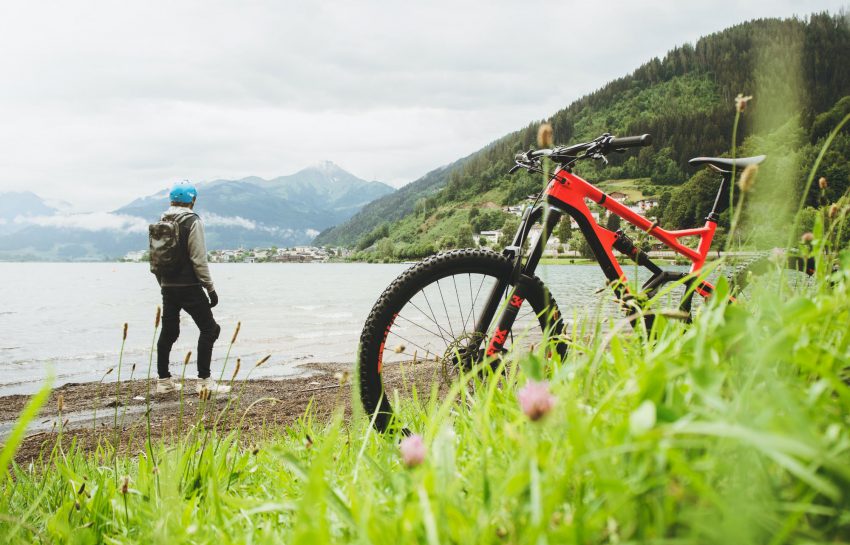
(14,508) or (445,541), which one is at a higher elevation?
(445,541)

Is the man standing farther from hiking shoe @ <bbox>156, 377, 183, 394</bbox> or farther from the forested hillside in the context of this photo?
the forested hillside

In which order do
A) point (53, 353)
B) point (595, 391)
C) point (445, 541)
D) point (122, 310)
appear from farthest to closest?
point (122, 310)
point (53, 353)
point (595, 391)
point (445, 541)

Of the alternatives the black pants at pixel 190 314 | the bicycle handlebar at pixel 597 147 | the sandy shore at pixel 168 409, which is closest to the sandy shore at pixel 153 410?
the sandy shore at pixel 168 409

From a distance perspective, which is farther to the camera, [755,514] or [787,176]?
[787,176]

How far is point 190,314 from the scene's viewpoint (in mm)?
7758

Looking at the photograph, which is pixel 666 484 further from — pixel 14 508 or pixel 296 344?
pixel 296 344

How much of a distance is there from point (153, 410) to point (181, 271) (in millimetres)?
2123

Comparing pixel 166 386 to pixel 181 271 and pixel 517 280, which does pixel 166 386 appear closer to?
pixel 181 271

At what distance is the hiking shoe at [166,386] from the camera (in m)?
7.99

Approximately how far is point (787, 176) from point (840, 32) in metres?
195

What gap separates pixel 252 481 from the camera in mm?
2658

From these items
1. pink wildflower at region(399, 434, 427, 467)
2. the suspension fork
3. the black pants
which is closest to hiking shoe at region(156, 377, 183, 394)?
the black pants

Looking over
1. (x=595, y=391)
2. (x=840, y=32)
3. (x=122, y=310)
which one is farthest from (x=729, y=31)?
(x=595, y=391)

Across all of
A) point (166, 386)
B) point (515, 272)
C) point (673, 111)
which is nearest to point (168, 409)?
point (166, 386)
